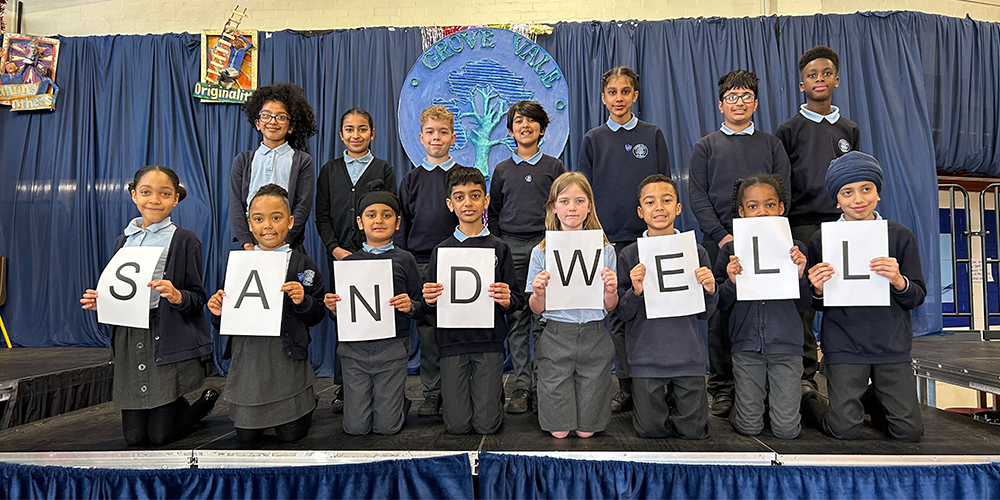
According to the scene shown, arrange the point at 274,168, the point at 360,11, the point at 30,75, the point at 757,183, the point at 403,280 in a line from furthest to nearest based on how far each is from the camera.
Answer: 1. the point at 360,11
2. the point at 30,75
3. the point at 274,168
4. the point at 403,280
5. the point at 757,183

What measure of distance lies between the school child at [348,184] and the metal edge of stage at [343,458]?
89cm

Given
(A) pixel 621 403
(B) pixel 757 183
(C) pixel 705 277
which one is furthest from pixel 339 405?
(B) pixel 757 183

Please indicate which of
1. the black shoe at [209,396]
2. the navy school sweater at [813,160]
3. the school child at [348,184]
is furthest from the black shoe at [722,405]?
the black shoe at [209,396]

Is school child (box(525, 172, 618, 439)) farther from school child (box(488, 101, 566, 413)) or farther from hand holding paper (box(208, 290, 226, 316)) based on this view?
hand holding paper (box(208, 290, 226, 316))

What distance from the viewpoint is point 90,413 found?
2.86 metres

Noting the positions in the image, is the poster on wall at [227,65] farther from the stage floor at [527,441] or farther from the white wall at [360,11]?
the stage floor at [527,441]

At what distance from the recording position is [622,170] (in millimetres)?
2814

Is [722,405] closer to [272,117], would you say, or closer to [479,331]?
[479,331]

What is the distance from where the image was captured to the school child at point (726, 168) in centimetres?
262

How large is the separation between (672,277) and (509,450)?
2.91 ft

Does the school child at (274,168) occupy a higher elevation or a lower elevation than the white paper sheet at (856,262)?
higher

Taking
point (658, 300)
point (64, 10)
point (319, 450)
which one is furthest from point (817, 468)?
point (64, 10)

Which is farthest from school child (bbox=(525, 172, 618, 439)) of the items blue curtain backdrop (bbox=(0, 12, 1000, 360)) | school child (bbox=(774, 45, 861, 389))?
blue curtain backdrop (bbox=(0, 12, 1000, 360))

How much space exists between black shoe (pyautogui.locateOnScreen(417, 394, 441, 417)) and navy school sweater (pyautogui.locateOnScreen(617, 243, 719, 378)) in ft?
3.14
